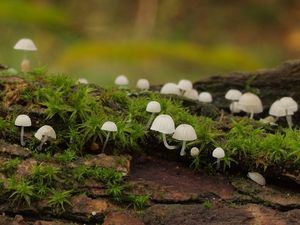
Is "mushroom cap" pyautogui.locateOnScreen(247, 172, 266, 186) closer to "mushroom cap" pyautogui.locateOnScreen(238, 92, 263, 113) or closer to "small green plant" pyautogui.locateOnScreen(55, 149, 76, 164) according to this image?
"small green plant" pyautogui.locateOnScreen(55, 149, 76, 164)

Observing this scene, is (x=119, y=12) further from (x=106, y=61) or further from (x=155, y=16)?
(x=106, y=61)

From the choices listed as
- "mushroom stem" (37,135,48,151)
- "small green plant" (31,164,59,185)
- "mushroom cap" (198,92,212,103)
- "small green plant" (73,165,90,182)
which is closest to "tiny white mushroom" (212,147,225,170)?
"small green plant" (73,165,90,182)

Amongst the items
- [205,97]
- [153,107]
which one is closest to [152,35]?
[205,97]

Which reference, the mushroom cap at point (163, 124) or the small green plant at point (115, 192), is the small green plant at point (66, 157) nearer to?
the small green plant at point (115, 192)

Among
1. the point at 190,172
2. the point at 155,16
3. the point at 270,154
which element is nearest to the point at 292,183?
the point at 270,154

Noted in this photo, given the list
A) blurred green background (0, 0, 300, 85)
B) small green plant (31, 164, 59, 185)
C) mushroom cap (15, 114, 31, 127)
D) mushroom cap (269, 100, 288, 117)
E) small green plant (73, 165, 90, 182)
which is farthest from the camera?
blurred green background (0, 0, 300, 85)

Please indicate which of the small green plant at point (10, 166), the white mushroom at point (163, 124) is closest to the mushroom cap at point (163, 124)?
the white mushroom at point (163, 124)

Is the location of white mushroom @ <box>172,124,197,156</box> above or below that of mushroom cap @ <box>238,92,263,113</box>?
below
